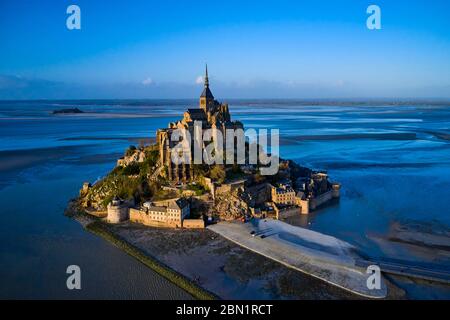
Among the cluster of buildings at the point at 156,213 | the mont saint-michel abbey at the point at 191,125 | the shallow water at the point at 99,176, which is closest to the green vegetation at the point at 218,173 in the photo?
the mont saint-michel abbey at the point at 191,125

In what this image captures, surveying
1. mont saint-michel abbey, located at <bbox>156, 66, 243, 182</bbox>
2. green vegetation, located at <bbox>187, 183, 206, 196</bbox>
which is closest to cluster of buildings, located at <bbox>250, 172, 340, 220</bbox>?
green vegetation, located at <bbox>187, 183, 206, 196</bbox>

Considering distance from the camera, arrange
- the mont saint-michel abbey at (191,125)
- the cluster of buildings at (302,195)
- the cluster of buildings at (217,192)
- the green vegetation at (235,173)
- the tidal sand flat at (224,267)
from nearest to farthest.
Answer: the tidal sand flat at (224,267) → the cluster of buildings at (217,192) → the cluster of buildings at (302,195) → the green vegetation at (235,173) → the mont saint-michel abbey at (191,125)

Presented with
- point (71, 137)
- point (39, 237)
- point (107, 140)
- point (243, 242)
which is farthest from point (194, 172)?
point (71, 137)

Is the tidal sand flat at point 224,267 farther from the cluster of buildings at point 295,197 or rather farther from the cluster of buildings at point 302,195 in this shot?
the cluster of buildings at point 302,195

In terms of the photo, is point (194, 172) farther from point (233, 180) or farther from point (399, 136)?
point (399, 136)

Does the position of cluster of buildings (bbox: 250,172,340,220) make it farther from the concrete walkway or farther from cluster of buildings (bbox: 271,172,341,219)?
the concrete walkway

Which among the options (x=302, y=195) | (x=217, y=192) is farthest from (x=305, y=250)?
(x=217, y=192)

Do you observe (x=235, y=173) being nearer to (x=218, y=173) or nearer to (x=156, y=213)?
(x=218, y=173)

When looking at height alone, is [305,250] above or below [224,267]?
above
